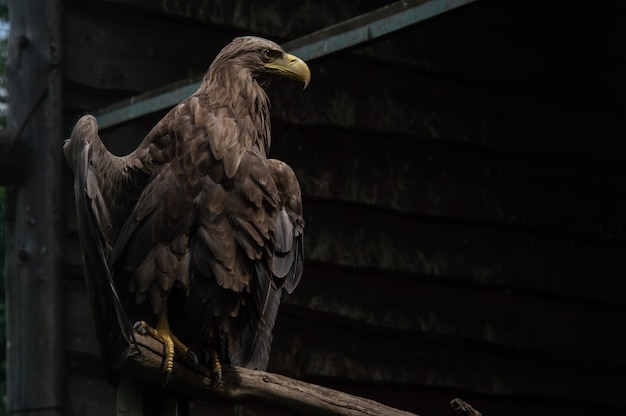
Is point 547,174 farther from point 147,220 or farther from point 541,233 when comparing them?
point 147,220

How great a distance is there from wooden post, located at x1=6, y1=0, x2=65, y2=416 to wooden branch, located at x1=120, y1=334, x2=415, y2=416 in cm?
147

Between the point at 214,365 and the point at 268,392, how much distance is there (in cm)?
21

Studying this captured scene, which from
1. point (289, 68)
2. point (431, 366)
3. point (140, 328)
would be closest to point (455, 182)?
point (431, 366)

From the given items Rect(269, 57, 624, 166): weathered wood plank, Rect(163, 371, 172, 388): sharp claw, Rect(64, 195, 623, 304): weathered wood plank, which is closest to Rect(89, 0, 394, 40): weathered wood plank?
Rect(269, 57, 624, 166): weathered wood plank

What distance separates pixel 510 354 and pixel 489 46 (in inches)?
53.6

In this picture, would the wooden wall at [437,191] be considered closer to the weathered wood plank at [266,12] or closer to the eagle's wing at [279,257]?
the weathered wood plank at [266,12]

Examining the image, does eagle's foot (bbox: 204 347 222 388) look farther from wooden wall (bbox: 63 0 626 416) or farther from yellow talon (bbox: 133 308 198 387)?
wooden wall (bbox: 63 0 626 416)

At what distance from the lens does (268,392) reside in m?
2.88

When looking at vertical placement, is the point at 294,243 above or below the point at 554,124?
below

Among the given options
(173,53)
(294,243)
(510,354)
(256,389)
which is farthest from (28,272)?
(510,354)

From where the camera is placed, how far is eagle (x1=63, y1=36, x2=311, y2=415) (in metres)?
3.05

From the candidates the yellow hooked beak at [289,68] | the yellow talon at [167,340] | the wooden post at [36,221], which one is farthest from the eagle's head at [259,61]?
the wooden post at [36,221]

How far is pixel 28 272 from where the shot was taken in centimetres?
438

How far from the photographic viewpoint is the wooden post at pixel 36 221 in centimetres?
433
